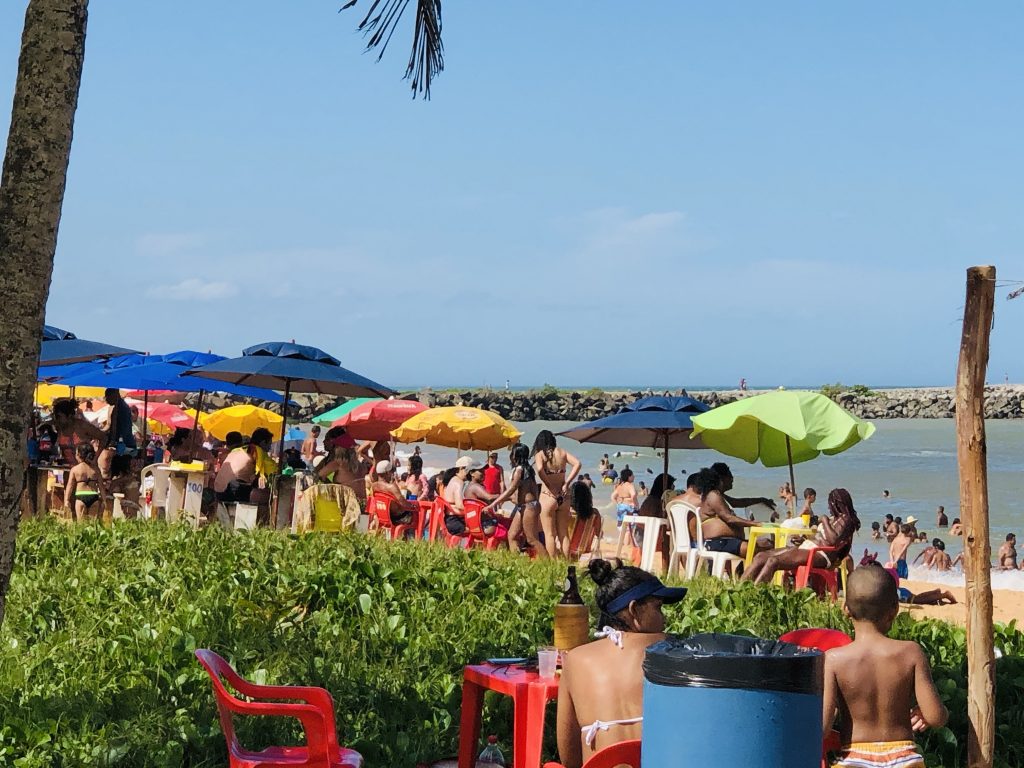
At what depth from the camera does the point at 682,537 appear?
11.6m

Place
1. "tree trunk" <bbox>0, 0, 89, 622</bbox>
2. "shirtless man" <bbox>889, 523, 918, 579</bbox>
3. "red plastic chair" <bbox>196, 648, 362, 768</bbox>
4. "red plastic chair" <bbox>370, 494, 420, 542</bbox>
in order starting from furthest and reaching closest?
"shirtless man" <bbox>889, 523, 918, 579</bbox>, "red plastic chair" <bbox>370, 494, 420, 542</bbox>, "red plastic chair" <bbox>196, 648, 362, 768</bbox>, "tree trunk" <bbox>0, 0, 89, 622</bbox>

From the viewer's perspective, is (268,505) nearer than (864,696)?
No

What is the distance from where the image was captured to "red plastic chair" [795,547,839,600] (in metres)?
10.2

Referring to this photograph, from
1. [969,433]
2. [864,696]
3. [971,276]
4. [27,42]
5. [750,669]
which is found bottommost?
[864,696]

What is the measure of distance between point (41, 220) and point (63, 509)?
975 cm

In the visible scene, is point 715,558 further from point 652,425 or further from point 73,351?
point 73,351

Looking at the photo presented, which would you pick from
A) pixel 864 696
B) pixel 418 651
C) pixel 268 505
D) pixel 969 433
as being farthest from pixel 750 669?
pixel 268 505

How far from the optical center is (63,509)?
13094mm

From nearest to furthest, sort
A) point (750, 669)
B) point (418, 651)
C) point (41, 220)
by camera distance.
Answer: point (750, 669), point (41, 220), point (418, 651)

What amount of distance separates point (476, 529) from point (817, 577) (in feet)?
12.8

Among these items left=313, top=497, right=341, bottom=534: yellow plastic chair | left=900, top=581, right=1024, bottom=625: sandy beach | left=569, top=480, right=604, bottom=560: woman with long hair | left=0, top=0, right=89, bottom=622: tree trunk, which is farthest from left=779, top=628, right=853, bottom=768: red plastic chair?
left=569, top=480, right=604, bottom=560: woman with long hair

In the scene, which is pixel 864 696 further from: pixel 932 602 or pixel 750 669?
pixel 932 602

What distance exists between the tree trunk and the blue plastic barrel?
2.14 metres

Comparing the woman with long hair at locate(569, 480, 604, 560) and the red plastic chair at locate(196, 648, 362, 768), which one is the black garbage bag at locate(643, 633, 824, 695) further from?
the woman with long hair at locate(569, 480, 604, 560)
